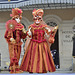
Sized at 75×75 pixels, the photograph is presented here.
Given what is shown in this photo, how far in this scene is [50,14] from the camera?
10930 mm

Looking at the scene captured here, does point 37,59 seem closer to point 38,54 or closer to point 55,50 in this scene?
point 38,54

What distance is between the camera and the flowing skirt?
661 centimetres

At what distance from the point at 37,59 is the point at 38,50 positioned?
0.27 meters

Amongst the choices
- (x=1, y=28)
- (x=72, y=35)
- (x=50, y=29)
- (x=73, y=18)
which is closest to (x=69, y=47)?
(x=72, y=35)

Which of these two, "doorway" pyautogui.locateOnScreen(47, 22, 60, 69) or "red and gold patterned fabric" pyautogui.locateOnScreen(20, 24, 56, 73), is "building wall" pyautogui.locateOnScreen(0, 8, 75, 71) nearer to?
"doorway" pyautogui.locateOnScreen(47, 22, 60, 69)

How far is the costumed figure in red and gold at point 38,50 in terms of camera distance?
6621 millimetres

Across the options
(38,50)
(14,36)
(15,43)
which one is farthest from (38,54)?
(14,36)

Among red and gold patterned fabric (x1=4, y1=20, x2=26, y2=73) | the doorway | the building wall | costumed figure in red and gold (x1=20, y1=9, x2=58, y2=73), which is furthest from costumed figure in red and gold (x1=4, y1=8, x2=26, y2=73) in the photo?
the doorway

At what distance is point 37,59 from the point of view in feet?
21.8

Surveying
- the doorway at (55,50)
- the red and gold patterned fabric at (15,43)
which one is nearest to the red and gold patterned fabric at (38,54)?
the red and gold patterned fabric at (15,43)

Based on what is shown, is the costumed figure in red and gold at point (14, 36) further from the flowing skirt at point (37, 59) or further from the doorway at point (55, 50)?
the doorway at point (55, 50)

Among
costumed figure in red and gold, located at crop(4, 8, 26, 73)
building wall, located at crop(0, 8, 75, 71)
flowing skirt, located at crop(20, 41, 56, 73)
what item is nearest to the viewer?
flowing skirt, located at crop(20, 41, 56, 73)

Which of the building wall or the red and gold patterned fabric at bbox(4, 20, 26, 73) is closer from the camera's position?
the red and gold patterned fabric at bbox(4, 20, 26, 73)

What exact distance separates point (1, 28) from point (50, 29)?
15.1 ft
